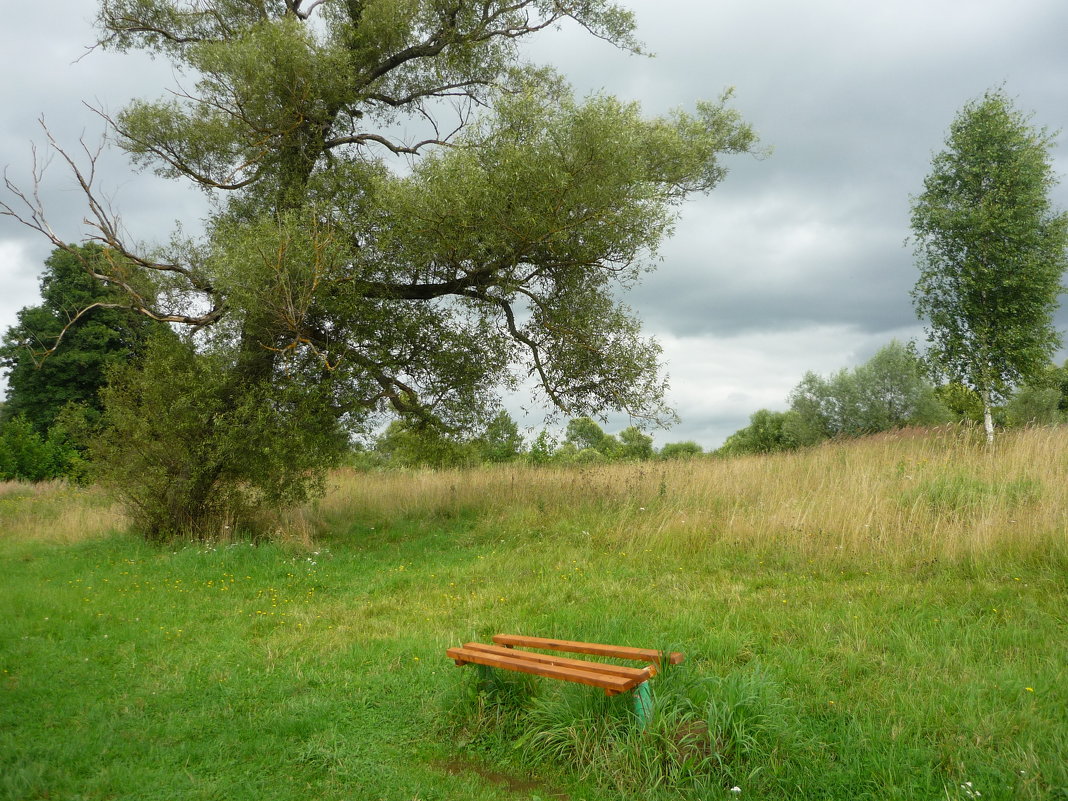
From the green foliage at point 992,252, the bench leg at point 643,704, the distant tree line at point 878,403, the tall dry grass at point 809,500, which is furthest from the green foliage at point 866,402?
the bench leg at point 643,704

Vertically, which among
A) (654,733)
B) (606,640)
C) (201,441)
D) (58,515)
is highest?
(201,441)

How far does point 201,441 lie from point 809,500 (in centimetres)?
1099

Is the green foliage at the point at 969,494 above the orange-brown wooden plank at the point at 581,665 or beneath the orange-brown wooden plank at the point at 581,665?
above

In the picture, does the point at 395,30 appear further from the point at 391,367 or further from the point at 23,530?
the point at 23,530

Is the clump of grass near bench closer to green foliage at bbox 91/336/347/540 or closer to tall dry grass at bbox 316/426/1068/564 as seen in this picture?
tall dry grass at bbox 316/426/1068/564

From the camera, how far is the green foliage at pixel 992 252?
22.1 metres

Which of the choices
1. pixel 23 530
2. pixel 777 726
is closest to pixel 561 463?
pixel 23 530

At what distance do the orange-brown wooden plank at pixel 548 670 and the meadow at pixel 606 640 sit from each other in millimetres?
271

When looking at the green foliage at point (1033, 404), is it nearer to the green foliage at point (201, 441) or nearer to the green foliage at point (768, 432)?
the green foliage at point (768, 432)

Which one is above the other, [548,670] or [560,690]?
[548,670]

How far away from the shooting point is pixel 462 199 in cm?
1245

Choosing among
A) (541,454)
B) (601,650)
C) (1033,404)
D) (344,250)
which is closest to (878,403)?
(1033,404)

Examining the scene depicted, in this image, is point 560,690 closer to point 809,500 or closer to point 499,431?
point 809,500

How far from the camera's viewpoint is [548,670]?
15.9 ft
